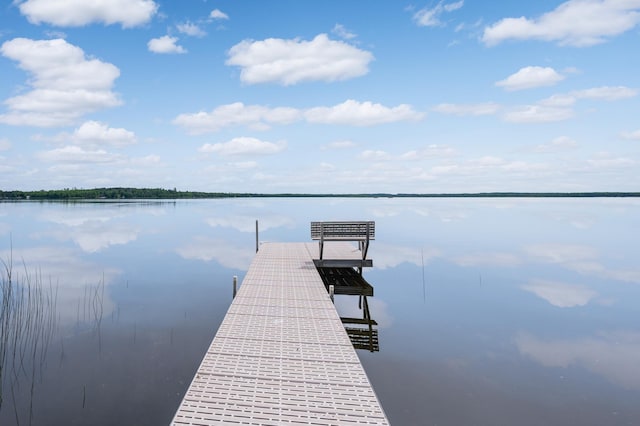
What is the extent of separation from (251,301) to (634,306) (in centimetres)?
1571

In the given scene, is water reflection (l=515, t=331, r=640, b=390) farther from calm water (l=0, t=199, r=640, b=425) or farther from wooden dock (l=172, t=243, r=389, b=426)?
wooden dock (l=172, t=243, r=389, b=426)

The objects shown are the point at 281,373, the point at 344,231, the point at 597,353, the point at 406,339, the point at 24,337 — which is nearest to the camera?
the point at 281,373

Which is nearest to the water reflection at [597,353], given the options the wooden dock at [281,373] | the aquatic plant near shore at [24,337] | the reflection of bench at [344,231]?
the wooden dock at [281,373]

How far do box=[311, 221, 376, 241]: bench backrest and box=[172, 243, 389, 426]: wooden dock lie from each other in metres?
5.03

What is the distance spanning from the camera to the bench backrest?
1528 cm

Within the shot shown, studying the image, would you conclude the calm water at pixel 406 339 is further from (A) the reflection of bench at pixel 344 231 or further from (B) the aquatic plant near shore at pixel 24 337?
(A) the reflection of bench at pixel 344 231

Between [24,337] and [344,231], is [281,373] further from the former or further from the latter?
[344,231]

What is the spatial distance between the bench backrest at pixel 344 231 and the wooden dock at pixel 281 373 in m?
5.03

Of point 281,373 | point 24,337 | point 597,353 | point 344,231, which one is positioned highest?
point 344,231

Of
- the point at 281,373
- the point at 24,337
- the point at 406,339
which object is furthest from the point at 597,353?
the point at 24,337

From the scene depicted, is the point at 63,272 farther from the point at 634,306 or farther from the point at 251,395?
the point at 634,306

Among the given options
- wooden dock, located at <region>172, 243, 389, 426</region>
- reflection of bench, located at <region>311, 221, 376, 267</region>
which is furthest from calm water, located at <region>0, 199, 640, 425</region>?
reflection of bench, located at <region>311, 221, 376, 267</region>

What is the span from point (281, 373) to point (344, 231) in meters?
9.74

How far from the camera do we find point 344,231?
15.4m
